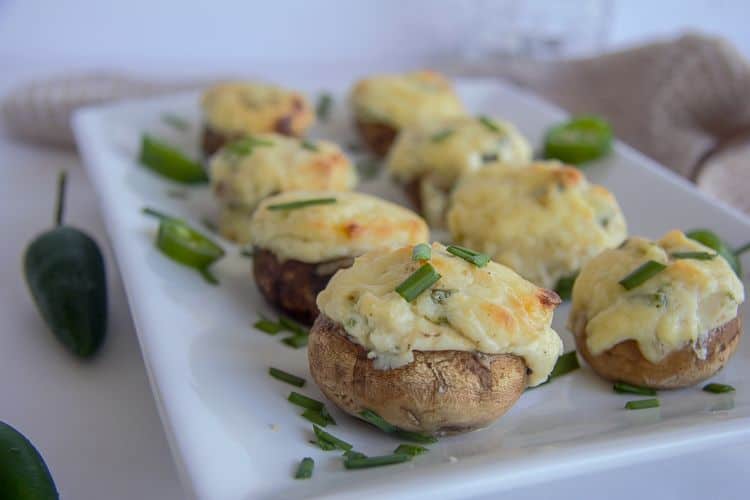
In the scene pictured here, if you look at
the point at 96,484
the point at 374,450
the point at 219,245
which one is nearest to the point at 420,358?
the point at 374,450

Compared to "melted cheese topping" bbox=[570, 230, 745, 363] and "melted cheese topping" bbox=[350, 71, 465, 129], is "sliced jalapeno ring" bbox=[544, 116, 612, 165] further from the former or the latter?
"melted cheese topping" bbox=[570, 230, 745, 363]

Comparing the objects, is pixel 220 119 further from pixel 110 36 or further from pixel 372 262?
pixel 110 36

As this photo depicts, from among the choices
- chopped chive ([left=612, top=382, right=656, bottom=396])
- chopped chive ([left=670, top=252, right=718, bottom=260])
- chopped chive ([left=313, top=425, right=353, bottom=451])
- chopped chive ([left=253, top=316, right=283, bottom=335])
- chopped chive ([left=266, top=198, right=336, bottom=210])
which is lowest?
chopped chive ([left=253, top=316, right=283, bottom=335])

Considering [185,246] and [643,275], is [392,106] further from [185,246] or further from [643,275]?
[643,275]

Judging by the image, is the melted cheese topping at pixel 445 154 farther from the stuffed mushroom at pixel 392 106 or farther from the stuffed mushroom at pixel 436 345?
the stuffed mushroom at pixel 436 345

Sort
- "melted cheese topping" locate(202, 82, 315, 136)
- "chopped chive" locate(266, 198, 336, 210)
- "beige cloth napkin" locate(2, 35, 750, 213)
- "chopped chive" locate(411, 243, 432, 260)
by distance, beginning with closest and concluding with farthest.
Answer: "chopped chive" locate(411, 243, 432, 260), "chopped chive" locate(266, 198, 336, 210), "melted cheese topping" locate(202, 82, 315, 136), "beige cloth napkin" locate(2, 35, 750, 213)

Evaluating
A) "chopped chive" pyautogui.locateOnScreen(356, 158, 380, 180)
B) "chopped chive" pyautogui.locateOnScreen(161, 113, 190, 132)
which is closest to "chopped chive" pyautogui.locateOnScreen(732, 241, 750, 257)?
"chopped chive" pyautogui.locateOnScreen(356, 158, 380, 180)

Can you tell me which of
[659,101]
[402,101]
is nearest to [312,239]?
[402,101]
